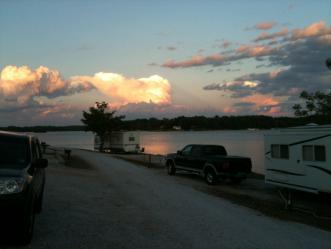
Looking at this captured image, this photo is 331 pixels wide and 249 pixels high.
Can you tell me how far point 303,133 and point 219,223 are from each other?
610 centimetres

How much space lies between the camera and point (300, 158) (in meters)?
13.6

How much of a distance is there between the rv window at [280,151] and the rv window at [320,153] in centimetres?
149

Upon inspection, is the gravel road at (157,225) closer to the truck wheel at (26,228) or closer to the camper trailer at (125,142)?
the truck wheel at (26,228)

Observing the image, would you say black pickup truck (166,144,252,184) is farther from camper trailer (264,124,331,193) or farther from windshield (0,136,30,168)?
windshield (0,136,30,168)

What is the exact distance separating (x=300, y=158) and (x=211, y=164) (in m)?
4.93

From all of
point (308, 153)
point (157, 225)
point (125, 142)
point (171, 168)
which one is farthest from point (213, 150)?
point (125, 142)

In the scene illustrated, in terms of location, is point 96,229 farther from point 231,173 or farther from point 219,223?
point 231,173

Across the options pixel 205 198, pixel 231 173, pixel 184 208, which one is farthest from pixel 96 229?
pixel 231 173

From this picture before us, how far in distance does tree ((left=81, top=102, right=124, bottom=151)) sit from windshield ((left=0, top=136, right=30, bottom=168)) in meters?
48.8

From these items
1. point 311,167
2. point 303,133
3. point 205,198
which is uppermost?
point 303,133

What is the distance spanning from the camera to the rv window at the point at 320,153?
12.6m

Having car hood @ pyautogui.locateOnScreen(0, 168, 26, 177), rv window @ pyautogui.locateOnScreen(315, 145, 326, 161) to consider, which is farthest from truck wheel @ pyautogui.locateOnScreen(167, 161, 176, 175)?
car hood @ pyautogui.locateOnScreen(0, 168, 26, 177)

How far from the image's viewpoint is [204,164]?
60.3ft

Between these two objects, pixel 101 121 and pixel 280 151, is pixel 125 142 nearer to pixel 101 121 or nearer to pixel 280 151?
pixel 101 121
